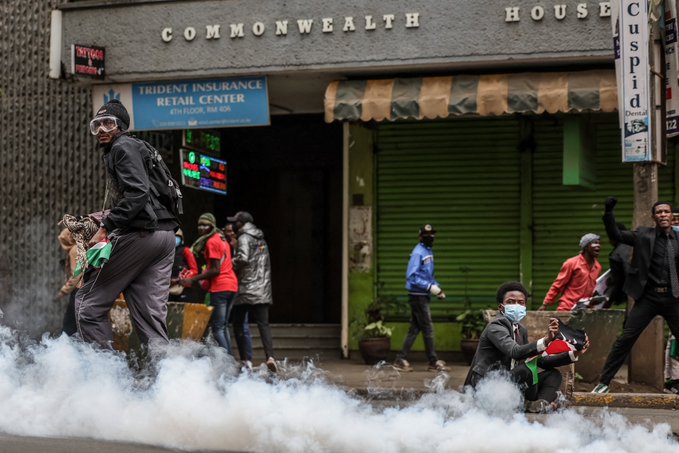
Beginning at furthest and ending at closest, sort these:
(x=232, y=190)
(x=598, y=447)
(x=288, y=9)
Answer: (x=232, y=190) < (x=288, y=9) < (x=598, y=447)

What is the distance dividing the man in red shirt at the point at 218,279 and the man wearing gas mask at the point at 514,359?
5491mm

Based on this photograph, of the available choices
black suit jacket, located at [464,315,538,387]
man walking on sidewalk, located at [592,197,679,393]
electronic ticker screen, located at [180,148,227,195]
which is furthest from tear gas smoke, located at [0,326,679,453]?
electronic ticker screen, located at [180,148,227,195]

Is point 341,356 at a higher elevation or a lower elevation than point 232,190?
lower

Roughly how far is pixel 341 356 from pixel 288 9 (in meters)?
4.66

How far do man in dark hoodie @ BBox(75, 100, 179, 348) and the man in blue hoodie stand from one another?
676cm

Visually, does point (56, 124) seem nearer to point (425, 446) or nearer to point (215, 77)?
point (215, 77)

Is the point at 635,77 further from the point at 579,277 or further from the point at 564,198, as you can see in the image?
the point at 564,198

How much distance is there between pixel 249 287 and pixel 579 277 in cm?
369

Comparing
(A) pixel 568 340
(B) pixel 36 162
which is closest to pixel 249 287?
(B) pixel 36 162

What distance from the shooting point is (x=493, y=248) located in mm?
14750

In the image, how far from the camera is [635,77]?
10406 millimetres

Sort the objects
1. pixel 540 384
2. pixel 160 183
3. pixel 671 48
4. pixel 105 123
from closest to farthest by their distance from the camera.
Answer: pixel 105 123
pixel 160 183
pixel 540 384
pixel 671 48

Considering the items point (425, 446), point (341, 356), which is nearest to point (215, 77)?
point (341, 356)

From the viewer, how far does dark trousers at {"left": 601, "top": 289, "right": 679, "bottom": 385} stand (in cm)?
999
